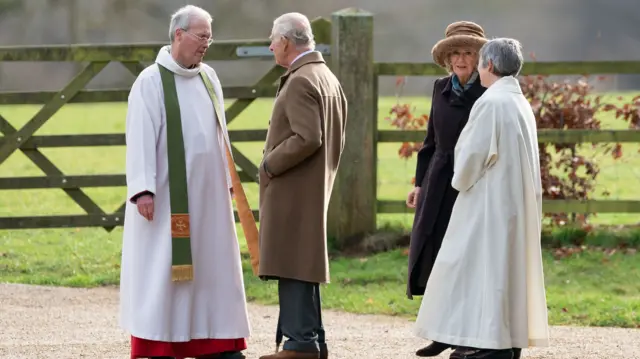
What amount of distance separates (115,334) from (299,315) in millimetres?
1745

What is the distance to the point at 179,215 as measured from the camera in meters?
5.82

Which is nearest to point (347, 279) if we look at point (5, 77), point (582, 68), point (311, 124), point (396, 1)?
point (582, 68)

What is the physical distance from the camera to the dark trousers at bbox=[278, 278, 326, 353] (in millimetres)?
6047

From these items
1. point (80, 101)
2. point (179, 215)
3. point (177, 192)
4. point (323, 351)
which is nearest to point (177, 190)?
point (177, 192)

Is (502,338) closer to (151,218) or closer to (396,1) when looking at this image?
(151,218)

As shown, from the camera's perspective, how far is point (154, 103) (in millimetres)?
5801

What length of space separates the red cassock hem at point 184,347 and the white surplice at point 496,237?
38.6 inches

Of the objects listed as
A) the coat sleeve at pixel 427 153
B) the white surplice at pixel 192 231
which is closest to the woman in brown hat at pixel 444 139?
the coat sleeve at pixel 427 153

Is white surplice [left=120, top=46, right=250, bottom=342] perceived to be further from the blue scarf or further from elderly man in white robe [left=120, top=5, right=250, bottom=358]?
the blue scarf

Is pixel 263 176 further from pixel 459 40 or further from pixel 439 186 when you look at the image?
pixel 459 40

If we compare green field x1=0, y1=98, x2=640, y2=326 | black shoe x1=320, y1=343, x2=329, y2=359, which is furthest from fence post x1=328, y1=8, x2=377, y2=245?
black shoe x1=320, y1=343, x2=329, y2=359

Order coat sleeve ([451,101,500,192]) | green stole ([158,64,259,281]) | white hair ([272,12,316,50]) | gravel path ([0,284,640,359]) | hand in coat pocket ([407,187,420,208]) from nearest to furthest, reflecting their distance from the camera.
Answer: coat sleeve ([451,101,500,192])
green stole ([158,64,259,281])
white hair ([272,12,316,50])
hand in coat pocket ([407,187,420,208])
gravel path ([0,284,640,359])

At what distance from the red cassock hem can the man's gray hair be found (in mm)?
1776

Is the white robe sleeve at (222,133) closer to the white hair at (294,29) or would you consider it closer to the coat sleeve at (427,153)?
the white hair at (294,29)
